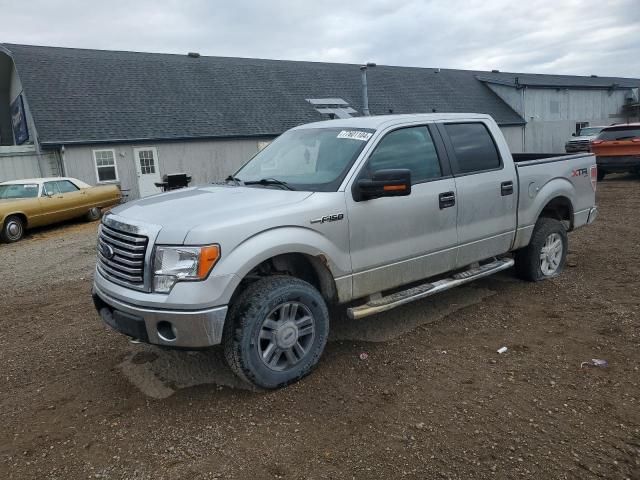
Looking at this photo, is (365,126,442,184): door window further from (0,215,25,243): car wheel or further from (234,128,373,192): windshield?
(0,215,25,243): car wheel

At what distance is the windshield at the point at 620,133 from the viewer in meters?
14.9

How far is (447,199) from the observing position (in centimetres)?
445

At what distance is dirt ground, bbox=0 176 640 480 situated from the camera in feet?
9.10

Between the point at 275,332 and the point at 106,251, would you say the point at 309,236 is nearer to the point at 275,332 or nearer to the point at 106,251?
the point at 275,332

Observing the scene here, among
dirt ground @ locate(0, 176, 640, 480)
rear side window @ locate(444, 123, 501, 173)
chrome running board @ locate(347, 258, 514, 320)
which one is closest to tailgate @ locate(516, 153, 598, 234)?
rear side window @ locate(444, 123, 501, 173)

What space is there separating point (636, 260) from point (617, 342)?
3054 mm

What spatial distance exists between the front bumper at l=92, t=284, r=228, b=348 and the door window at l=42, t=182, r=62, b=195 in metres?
11.0

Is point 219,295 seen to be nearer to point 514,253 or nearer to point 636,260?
point 514,253

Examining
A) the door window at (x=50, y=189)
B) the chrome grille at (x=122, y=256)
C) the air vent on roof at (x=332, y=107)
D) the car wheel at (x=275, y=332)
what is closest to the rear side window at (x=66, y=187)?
the door window at (x=50, y=189)

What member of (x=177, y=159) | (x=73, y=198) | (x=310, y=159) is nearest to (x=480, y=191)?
(x=310, y=159)

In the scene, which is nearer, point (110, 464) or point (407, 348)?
point (110, 464)

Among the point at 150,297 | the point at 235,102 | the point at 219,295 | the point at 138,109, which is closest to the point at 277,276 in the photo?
the point at 219,295

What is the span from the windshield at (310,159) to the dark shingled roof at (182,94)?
14.8m

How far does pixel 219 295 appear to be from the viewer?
10.5ft
